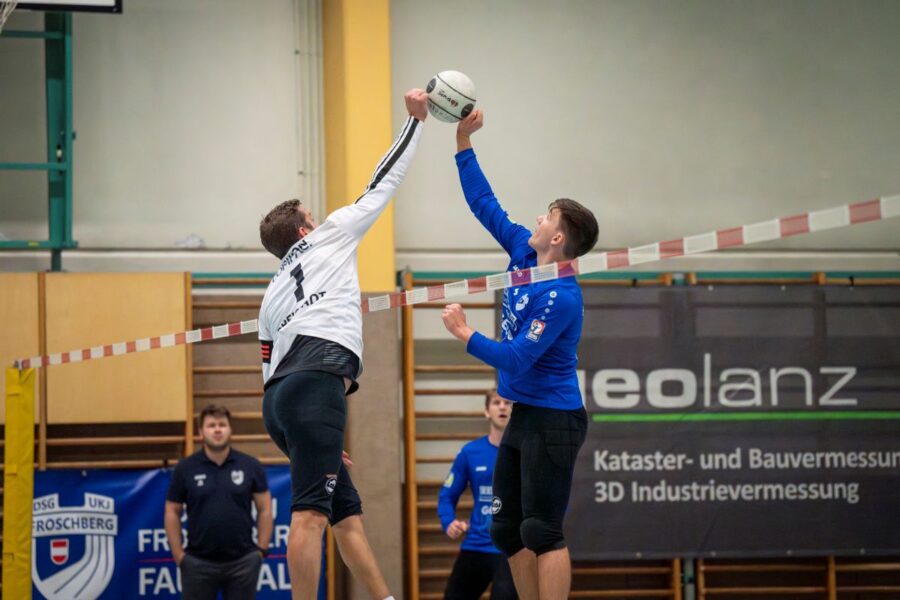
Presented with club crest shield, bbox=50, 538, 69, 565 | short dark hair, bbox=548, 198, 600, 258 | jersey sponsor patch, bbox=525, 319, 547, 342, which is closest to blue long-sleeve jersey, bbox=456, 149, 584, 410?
jersey sponsor patch, bbox=525, 319, 547, 342

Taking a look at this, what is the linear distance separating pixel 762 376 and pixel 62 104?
590 centimetres

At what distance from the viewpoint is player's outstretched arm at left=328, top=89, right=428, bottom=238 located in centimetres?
464

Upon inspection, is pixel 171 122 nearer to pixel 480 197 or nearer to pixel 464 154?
pixel 464 154

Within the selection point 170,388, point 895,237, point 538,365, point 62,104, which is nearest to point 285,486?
point 170,388

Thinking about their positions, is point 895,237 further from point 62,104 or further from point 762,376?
point 62,104

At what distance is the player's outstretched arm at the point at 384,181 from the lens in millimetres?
4645

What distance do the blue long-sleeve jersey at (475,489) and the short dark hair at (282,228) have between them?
3.13 m

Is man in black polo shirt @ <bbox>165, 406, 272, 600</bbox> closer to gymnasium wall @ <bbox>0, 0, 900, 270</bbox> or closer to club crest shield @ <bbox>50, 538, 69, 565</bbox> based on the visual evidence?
club crest shield @ <bbox>50, 538, 69, 565</bbox>

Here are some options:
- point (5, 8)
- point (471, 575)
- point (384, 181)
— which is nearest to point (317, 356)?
point (384, 181)

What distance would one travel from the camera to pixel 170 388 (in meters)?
8.70

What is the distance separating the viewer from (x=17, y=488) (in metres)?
6.91

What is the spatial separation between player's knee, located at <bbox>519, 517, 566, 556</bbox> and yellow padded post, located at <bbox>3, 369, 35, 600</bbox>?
12.2ft

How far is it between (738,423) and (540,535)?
5.00 metres

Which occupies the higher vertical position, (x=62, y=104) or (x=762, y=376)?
(x=62, y=104)
